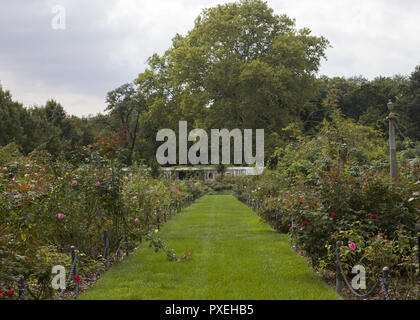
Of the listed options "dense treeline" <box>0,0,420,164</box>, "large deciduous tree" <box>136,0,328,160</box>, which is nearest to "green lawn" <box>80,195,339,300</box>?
"dense treeline" <box>0,0,420,164</box>

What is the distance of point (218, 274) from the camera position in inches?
287

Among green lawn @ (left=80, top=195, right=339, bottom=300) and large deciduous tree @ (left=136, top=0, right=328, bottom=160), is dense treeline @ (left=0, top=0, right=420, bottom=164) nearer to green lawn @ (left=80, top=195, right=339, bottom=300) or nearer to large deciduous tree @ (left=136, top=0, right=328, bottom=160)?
large deciduous tree @ (left=136, top=0, right=328, bottom=160)

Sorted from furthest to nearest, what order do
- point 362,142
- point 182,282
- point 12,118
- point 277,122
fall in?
point 12,118 < point 277,122 < point 362,142 < point 182,282

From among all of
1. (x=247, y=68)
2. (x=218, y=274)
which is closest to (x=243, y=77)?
(x=247, y=68)

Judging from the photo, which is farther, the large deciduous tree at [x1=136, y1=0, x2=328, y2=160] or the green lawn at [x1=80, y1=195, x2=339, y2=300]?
the large deciduous tree at [x1=136, y1=0, x2=328, y2=160]

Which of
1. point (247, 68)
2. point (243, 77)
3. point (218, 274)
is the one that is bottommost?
point (218, 274)

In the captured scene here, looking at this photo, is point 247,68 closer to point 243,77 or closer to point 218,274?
point 243,77

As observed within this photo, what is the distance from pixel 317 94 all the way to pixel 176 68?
35.0 ft

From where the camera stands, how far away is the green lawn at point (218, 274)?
6027mm

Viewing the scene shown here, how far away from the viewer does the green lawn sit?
6.03m
